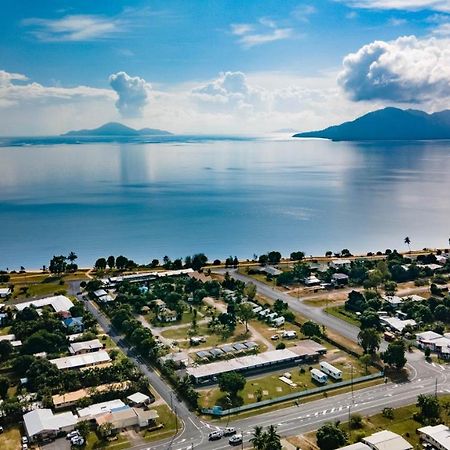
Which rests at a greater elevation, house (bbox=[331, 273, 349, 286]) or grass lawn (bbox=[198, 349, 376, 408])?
house (bbox=[331, 273, 349, 286])

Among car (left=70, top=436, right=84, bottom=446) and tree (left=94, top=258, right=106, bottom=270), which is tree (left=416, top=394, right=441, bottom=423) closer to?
car (left=70, top=436, right=84, bottom=446)

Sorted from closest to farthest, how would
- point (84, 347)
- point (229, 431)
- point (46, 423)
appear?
point (229, 431) < point (46, 423) < point (84, 347)

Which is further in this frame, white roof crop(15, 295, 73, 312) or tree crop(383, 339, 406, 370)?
white roof crop(15, 295, 73, 312)

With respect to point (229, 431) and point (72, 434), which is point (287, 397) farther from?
point (72, 434)

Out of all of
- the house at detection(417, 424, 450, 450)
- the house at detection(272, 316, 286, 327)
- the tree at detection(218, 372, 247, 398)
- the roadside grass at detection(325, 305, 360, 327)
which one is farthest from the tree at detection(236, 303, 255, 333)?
the house at detection(417, 424, 450, 450)

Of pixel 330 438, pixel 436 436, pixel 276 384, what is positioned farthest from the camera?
pixel 276 384

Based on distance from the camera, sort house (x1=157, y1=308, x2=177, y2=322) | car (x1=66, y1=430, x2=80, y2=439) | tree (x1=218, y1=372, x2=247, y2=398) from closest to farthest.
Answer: car (x1=66, y1=430, x2=80, y2=439)
tree (x1=218, y1=372, x2=247, y2=398)
house (x1=157, y1=308, x2=177, y2=322)

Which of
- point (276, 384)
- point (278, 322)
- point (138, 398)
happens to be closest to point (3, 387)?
point (138, 398)

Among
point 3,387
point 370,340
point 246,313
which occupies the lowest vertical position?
point 3,387
